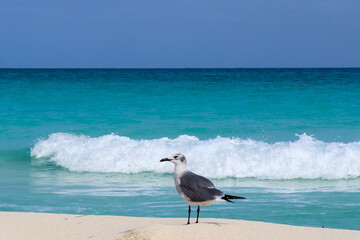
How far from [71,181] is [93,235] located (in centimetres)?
454

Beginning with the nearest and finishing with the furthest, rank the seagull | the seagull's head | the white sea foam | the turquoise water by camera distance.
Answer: the seagull
the seagull's head
the turquoise water
the white sea foam

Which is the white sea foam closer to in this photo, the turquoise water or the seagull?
the turquoise water

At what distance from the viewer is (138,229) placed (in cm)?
437

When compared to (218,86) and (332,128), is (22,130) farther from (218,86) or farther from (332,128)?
(218,86)

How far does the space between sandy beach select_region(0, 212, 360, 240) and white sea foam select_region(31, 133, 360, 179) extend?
179 inches

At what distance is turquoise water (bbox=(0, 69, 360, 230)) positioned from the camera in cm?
698

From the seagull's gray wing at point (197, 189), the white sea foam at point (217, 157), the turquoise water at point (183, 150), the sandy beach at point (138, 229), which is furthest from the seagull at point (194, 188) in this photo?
the white sea foam at point (217, 157)

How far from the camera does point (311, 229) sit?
15.9 feet

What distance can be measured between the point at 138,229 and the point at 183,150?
6.97 metres

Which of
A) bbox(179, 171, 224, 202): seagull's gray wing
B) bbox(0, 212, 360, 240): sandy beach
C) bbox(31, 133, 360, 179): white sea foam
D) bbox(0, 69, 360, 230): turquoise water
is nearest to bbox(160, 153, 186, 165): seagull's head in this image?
bbox(179, 171, 224, 202): seagull's gray wing

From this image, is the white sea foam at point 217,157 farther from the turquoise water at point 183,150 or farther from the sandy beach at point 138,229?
the sandy beach at point 138,229

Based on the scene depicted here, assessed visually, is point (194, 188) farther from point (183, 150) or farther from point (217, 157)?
point (183, 150)

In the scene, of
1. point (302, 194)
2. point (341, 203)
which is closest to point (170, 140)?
point (302, 194)

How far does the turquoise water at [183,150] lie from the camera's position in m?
6.98
